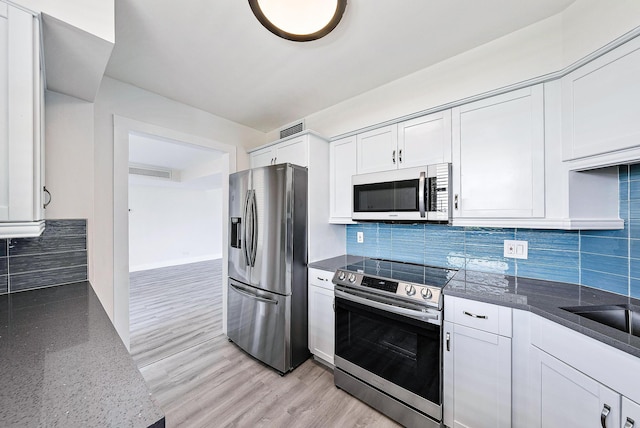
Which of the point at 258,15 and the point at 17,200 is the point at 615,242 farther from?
the point at 17,200

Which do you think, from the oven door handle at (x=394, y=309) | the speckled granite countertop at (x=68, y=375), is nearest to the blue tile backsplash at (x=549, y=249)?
the oven door handle at (x=394, y=309)

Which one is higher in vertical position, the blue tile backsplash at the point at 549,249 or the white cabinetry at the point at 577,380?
the blue tile backsplash at the point at 549,249

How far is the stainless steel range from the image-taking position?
1482 millimetres

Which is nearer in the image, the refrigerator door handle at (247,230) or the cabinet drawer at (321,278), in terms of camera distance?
the cabinet drawer at (321,278)

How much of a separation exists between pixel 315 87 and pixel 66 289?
241cm

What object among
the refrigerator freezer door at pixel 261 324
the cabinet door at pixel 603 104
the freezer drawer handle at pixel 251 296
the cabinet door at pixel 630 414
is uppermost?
the cabinet door at pixel 603 104

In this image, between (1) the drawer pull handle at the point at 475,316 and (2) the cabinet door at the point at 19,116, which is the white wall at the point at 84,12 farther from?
(1) the drawer pull handle at the point at 475,316

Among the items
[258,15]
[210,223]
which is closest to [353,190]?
[258,15]

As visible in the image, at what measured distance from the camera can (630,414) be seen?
34.4 inches

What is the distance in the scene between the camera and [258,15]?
4.29ft

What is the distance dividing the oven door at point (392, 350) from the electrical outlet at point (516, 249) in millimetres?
786

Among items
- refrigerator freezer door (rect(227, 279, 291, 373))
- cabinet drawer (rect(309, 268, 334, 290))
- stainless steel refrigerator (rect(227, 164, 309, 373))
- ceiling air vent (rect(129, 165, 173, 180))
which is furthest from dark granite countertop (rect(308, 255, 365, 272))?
ceiling air vent (rect(129, 165, 173, 180))

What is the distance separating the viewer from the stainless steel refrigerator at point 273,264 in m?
2.12

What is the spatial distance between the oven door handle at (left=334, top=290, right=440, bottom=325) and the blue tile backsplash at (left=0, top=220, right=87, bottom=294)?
6.25 feet
